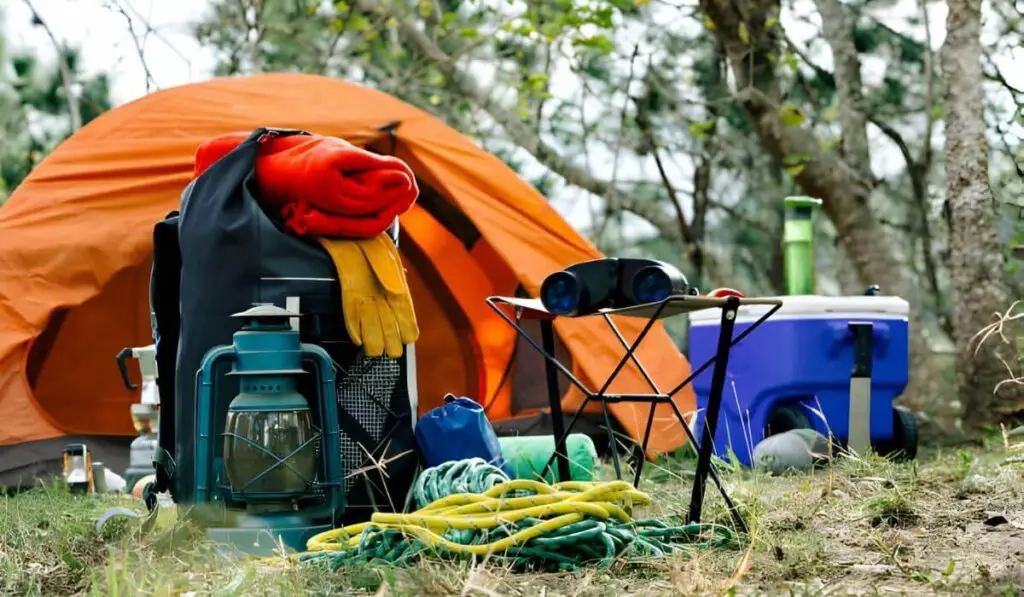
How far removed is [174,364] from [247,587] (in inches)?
41.6

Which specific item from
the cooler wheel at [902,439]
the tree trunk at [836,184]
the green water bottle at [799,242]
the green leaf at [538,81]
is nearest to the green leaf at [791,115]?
the tree trunk at [836,184]

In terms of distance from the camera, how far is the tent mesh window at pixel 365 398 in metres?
2.80

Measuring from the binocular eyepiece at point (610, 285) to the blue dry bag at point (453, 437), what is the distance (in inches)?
20.6

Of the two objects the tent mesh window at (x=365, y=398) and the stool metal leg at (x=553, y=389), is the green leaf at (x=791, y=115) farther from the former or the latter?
the tent mesh window at (x=365, y=398)

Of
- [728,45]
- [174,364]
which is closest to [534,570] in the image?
[174,364]

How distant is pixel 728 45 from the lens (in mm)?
6297

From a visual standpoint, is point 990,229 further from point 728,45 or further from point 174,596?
point 174,596

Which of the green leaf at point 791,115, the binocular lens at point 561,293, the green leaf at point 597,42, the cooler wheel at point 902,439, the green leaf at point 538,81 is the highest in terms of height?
the green leaf at point 597,42

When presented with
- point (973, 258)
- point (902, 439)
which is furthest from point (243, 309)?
point (973, 258)

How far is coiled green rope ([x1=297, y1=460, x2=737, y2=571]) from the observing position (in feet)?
7.11

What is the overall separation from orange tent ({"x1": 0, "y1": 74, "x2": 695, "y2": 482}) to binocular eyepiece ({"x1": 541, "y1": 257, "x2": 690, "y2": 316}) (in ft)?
6.82

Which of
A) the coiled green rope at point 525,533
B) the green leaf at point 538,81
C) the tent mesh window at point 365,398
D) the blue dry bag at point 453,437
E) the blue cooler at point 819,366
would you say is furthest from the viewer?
the green leaf at point 538,81

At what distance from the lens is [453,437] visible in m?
2.95

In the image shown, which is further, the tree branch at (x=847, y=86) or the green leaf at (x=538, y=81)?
the green leaf at (x=538, y=81)
